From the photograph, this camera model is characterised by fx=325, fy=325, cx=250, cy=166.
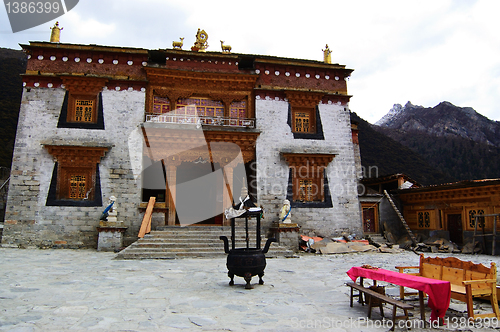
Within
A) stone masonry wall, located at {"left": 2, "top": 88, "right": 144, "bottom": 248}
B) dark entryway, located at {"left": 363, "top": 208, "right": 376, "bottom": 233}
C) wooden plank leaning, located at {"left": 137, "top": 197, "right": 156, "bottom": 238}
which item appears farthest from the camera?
dark entryway, located at {"left": 363, "top": 208, "right": 376, "bottom": 233}

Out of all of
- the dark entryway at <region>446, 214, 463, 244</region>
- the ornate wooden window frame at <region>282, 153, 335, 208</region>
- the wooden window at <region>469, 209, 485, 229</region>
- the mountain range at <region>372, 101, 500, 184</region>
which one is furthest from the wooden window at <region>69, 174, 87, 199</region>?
the mountain range at <region>372, 101, 500, 184</region>

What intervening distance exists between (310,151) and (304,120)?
174 cm

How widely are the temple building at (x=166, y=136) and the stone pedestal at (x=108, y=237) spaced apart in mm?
894

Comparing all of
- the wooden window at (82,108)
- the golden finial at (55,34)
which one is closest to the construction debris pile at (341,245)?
the wooden window at (82,108)

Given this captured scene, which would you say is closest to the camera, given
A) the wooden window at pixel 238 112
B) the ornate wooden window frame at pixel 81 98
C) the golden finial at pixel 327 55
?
the ornate wooden window frame at pixel 81 98

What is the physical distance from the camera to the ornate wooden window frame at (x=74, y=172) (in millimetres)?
13883

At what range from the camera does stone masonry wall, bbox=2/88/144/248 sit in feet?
44.3

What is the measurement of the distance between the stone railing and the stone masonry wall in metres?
0.76

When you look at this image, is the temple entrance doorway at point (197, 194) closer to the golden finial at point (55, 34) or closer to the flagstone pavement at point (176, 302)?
the golden finial at point (55, 34)

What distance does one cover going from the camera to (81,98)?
1491 cm

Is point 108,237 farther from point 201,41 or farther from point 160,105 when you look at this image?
point 201,41

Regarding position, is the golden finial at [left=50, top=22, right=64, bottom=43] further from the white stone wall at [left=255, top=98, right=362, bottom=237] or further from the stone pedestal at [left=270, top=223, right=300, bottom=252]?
the stone pedestal at [left=270, top=223, right=300, bottom=252]

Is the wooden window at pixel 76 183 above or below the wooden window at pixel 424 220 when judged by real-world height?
above

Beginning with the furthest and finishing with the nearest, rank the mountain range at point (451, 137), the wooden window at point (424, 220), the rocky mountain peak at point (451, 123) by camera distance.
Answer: the rocky mountain peak at point (451, 123), the mountain range at point (451, 137), the wooden window at point (424, 220)
